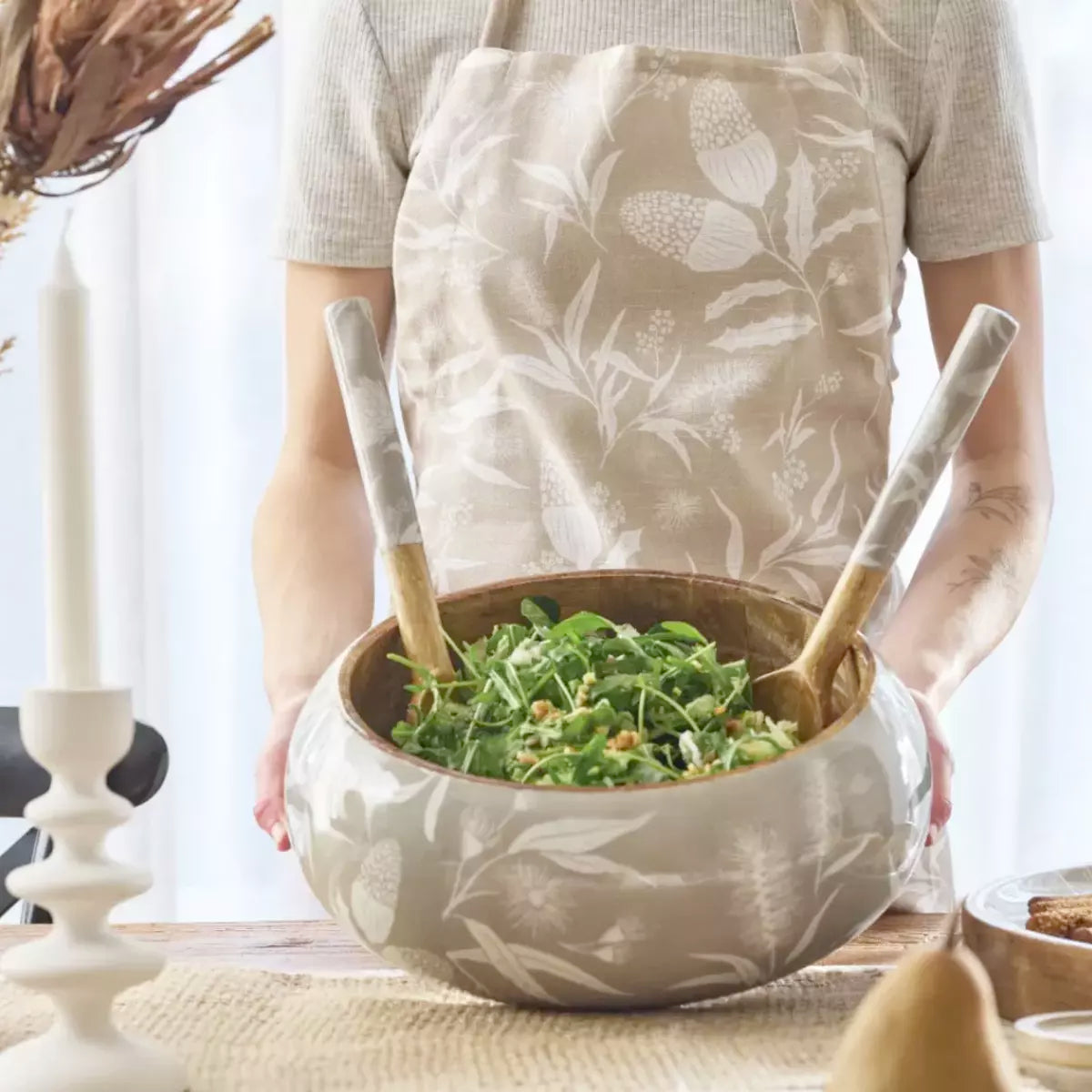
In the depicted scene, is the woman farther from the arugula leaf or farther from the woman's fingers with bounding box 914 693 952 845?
the arugula leaf

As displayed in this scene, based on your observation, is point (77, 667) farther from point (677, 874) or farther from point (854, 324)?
point (854, 324)

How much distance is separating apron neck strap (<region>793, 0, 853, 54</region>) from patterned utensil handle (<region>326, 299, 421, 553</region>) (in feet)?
1.98

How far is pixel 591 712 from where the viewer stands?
0.62 metres

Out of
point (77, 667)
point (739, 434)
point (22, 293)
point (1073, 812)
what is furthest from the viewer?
point (1073, 812)

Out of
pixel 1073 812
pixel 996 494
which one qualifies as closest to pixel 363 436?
pixel 996 494

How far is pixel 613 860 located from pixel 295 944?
1.07ft

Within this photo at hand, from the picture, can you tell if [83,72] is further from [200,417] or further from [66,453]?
[200,417]

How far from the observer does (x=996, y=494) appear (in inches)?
46.7

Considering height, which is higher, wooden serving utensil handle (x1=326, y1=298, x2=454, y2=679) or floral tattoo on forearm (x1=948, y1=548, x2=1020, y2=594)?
wooden serving utensil handle (x1=326, y1=298, x2=454, y2=679)

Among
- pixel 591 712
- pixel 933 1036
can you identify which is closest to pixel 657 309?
pixel 591 712

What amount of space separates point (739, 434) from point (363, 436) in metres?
0.48

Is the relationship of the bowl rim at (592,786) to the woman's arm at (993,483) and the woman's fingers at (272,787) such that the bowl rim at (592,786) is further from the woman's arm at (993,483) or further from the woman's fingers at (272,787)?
the woman's arm at (993,483)

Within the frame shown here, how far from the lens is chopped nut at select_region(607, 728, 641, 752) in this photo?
0.61 metres

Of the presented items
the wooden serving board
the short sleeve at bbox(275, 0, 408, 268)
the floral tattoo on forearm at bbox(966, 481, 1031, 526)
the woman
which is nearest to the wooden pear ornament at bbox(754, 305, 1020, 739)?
the wooden serving board
